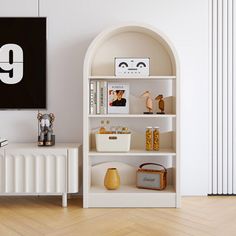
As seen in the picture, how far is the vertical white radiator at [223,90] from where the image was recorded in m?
3.22

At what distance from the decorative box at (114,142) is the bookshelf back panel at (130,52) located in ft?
2.14

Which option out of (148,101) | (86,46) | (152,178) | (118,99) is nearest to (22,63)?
(86,46)

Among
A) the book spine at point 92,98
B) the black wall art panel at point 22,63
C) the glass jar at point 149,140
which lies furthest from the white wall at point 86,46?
the glass jar at point 149,140

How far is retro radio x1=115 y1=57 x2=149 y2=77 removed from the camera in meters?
2.87

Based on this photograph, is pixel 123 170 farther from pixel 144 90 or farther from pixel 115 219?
pixel 144 90

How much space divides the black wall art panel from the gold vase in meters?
0.92

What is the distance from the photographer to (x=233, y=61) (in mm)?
3227

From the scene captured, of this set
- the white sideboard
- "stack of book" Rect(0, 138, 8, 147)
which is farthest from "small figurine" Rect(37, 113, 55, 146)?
"stack of book" Rect(0, 138, 8, 147)

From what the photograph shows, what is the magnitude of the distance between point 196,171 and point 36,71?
1854 mm

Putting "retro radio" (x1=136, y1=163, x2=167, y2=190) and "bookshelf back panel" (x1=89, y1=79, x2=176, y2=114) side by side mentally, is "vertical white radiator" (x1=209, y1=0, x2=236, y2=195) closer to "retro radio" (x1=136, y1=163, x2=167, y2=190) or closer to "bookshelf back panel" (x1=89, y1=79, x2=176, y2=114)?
"bookshelf back panel" (x1=89, y1=79, x2=176, y2=114)

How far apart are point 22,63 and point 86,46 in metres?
0.64

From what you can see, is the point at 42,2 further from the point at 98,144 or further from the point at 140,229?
the point at 140,229

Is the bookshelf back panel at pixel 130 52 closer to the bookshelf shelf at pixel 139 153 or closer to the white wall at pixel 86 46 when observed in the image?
the white wall at pixel 86 46

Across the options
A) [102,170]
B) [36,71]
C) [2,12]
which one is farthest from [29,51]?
[102,170]
